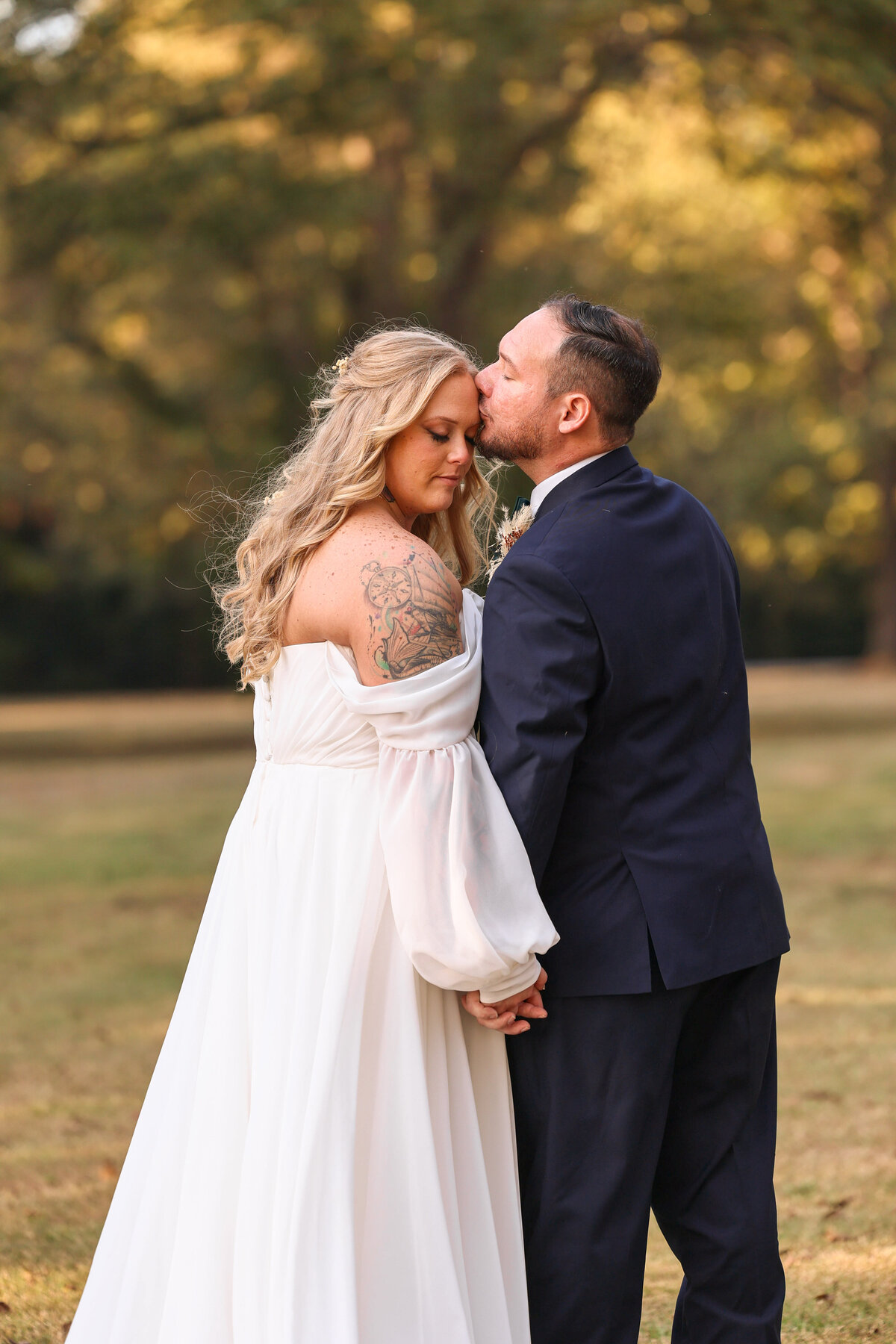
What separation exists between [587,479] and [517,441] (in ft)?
0.56

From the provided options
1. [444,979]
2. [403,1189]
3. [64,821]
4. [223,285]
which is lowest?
[64,821]

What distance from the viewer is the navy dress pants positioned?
2766mm

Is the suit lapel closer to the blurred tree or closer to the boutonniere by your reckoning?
the boutonniere

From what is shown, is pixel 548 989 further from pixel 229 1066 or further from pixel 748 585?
pixel 748 585

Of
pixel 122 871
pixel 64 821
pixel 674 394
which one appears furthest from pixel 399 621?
pixel 674 394

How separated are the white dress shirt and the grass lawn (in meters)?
2.29

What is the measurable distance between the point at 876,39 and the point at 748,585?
83.5 feet

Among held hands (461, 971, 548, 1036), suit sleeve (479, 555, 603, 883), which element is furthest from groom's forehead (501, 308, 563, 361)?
held hands (461, 971, 548, 1036)

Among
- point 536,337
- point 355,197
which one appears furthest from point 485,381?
point 355,197

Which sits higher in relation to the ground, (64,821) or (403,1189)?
(403,1189)

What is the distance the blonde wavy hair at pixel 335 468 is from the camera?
288 cm

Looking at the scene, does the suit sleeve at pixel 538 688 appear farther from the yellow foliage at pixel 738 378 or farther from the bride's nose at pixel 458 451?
the yellow foliage at pixel 738 378

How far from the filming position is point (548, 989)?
2803 mm

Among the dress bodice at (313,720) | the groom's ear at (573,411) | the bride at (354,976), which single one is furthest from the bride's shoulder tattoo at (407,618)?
the groom's ear at (573,411)
